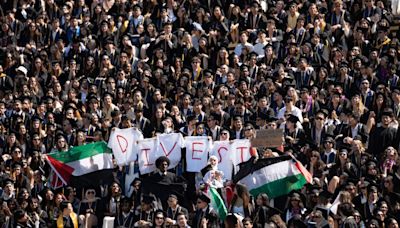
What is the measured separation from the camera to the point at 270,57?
32.1 meters

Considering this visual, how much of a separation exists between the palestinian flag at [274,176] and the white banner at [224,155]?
0.39m

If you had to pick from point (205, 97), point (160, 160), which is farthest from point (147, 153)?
point (205, 97)

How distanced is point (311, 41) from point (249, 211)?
5.95 metres

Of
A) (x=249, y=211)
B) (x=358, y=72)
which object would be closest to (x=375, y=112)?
(x=358, y=72)

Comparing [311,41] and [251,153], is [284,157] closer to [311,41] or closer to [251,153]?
[251,153]

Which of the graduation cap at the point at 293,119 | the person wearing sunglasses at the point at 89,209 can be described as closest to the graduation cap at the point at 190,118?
the graduation cap at the point at 293,119

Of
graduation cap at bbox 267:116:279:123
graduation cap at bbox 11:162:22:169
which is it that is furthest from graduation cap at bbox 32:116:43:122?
graduation cap at bbox 267:116:279:123

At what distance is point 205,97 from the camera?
30.5m

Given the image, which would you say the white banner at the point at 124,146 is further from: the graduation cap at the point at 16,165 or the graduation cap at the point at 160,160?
the graduation cap at the point at 16,165

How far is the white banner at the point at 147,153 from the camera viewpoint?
95.0 feet

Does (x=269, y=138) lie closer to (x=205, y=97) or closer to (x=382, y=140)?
(x=382, y=140)

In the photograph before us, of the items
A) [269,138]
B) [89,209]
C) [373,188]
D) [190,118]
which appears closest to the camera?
[373,188]

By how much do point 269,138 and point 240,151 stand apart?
3.61ft

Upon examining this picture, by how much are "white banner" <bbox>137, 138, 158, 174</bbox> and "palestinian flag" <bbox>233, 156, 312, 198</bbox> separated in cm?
162
